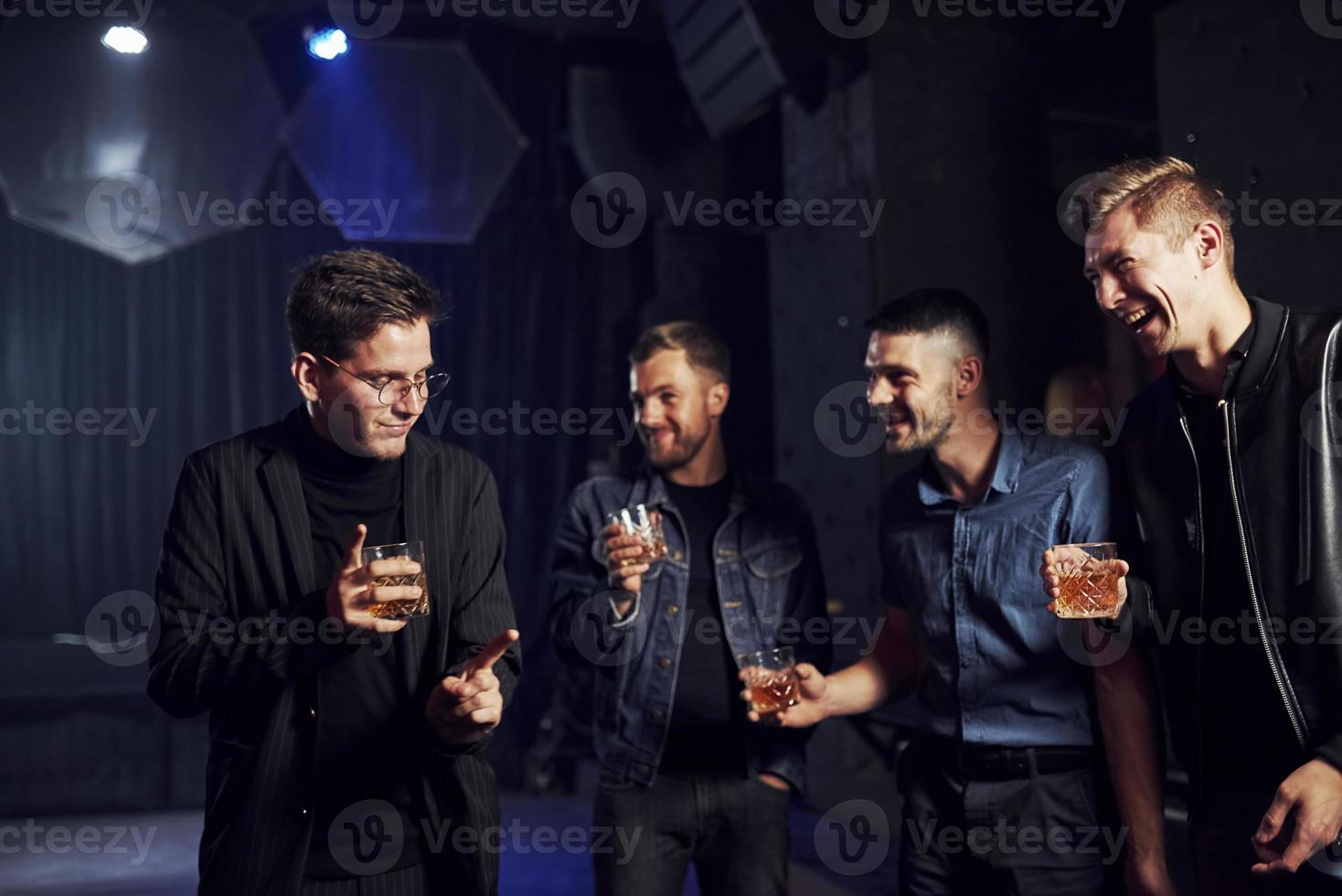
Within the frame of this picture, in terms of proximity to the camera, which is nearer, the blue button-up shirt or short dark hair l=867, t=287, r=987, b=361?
the blue button-up shirt

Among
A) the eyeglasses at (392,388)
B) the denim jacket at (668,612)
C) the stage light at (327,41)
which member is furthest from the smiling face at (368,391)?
the stage light at (327,41)

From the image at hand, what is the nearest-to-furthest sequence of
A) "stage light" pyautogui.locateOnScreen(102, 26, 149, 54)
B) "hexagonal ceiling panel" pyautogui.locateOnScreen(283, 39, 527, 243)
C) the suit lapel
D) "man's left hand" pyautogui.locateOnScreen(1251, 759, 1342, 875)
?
"man's left hand" pyautogui.locateOnScreen(1251, 759, 1342, 875)
the suit lapel
"stage light" pyautogui.locateOnScreen(102, 26, 149, 54)
"hexagonal ceiling panel" pyautogui.locateOnScreen(283, 39, 527, 243)

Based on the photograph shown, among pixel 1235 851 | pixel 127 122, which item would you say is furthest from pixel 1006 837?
pixel 127 122

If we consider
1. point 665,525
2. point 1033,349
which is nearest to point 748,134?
point 1033,349

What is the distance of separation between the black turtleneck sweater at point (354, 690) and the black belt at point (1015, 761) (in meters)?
1.02

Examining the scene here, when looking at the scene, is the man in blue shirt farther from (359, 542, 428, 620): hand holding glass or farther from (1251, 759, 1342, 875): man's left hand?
(359, 542, 428, 620): hand holding glass

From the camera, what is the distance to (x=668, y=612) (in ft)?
8.55

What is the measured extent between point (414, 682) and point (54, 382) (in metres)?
5.49

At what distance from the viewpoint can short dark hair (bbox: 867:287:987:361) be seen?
2.40 metres

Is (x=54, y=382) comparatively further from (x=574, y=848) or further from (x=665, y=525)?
(x=665, y=525)

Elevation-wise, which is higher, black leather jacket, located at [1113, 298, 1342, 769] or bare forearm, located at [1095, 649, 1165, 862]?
black leather jacket, located at [1113, 298, 1342, 769]

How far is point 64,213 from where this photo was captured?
5852mm

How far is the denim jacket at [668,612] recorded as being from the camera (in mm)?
2500

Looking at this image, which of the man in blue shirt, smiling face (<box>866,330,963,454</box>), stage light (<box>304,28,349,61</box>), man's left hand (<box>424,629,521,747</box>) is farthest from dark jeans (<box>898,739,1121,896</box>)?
stage light (<box>304,28,349,61</box>)
